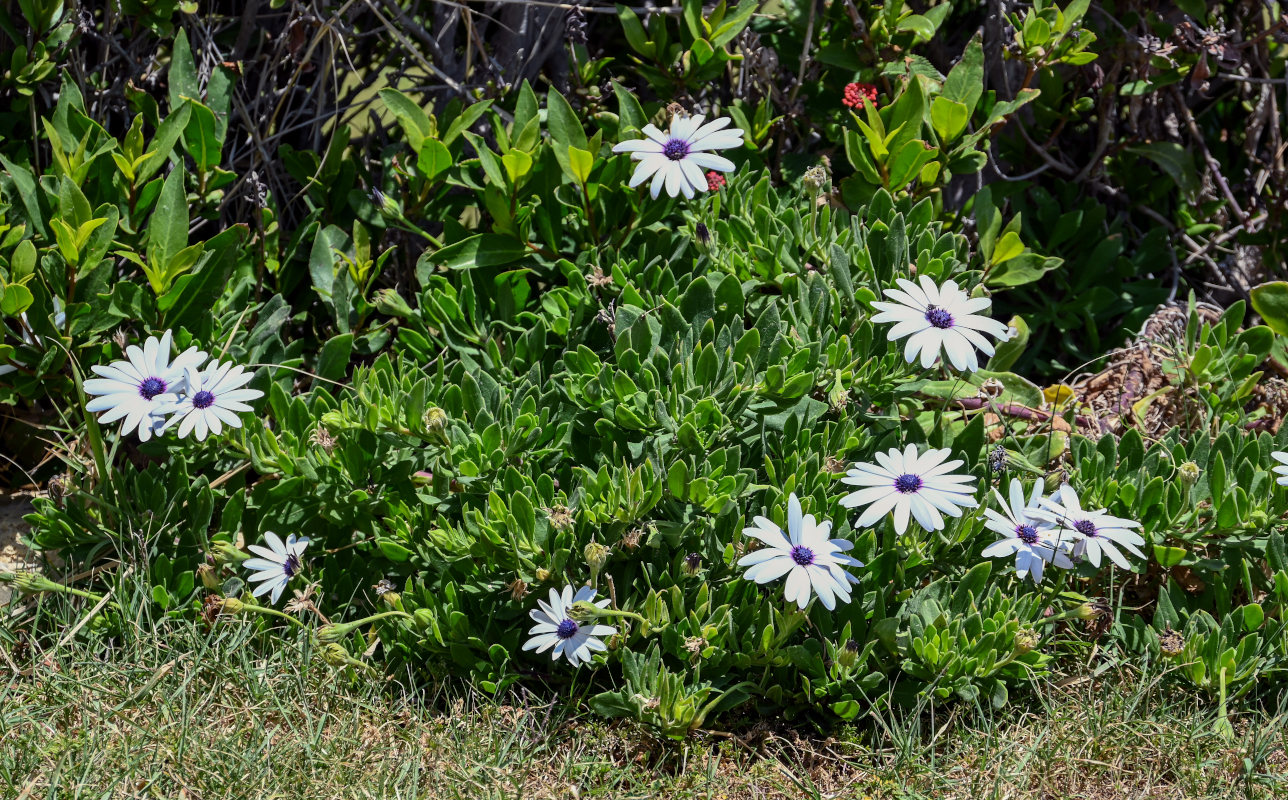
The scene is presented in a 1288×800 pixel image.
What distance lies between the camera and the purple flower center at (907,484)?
227 cm

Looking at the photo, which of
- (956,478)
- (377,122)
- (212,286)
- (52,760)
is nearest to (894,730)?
(956,478)

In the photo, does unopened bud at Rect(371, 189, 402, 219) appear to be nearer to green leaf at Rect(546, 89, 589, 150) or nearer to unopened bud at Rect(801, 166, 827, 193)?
green leaf at Rect(546, 89, 589, 150)

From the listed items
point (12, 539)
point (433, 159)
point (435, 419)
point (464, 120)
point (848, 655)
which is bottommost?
point (12, 539)

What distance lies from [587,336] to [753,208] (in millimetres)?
506

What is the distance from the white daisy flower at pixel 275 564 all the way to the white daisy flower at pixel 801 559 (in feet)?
3.03

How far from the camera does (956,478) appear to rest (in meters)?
2.34

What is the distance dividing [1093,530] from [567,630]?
101 centimetres

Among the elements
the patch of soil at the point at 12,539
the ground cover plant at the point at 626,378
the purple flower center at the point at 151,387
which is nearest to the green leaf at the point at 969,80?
the ground cover plant at the point at 626,378

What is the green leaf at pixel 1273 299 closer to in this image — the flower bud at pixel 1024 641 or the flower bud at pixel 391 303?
the flower bud at pixel 1024 641

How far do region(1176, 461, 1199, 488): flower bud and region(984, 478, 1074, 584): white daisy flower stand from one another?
0.31m

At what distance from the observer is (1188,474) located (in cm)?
249

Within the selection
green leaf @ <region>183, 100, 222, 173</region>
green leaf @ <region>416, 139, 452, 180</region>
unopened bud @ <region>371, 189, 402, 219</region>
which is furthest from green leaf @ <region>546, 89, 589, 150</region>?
green leaf @ <region>183, 100, 222, 173</region>

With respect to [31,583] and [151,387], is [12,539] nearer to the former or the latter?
[31,583]

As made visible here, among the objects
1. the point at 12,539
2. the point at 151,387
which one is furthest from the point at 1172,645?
the point at 12,539
